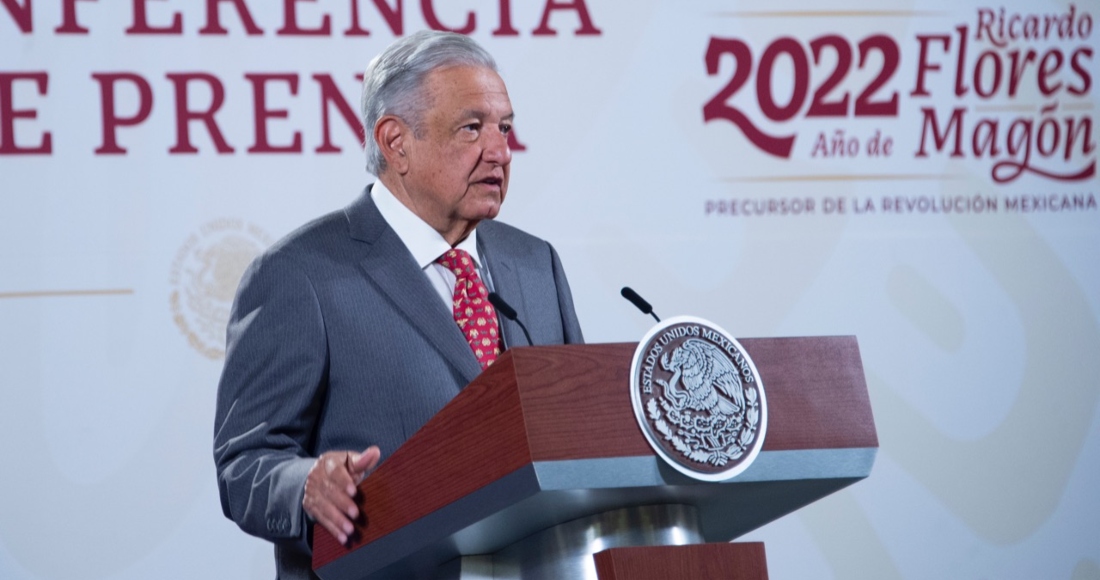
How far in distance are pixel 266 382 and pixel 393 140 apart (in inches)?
17.7

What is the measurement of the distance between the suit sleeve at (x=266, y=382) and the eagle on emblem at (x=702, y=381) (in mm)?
610

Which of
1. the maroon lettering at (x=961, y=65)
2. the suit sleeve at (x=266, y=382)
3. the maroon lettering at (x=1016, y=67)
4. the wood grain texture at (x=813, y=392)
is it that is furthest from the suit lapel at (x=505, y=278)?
the maroon lettering at (x=1016, y=67)

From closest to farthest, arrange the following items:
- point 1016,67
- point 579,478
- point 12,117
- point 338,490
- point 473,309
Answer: point 579,478 → point 338,490 → point 473,309 → point 12,117 → point 1016,67

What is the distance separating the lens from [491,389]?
135cm

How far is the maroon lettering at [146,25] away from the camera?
3115mm

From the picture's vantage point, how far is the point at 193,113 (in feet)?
10.3

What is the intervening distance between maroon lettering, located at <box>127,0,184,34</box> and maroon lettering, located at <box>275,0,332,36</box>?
0.73 ft

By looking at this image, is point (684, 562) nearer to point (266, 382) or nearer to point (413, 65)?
point (266, 382)

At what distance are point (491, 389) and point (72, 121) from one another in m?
2.08

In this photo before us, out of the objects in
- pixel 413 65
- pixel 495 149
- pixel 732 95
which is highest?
pixel 732 95

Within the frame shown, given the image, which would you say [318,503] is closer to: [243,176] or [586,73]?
[243,176]

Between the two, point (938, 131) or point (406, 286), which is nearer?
point (406, 286)

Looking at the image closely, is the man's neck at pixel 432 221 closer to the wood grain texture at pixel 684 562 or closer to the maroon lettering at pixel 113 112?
the wood grain texture at pixel 684 562

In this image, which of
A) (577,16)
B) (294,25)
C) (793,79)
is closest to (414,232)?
(294,25)
